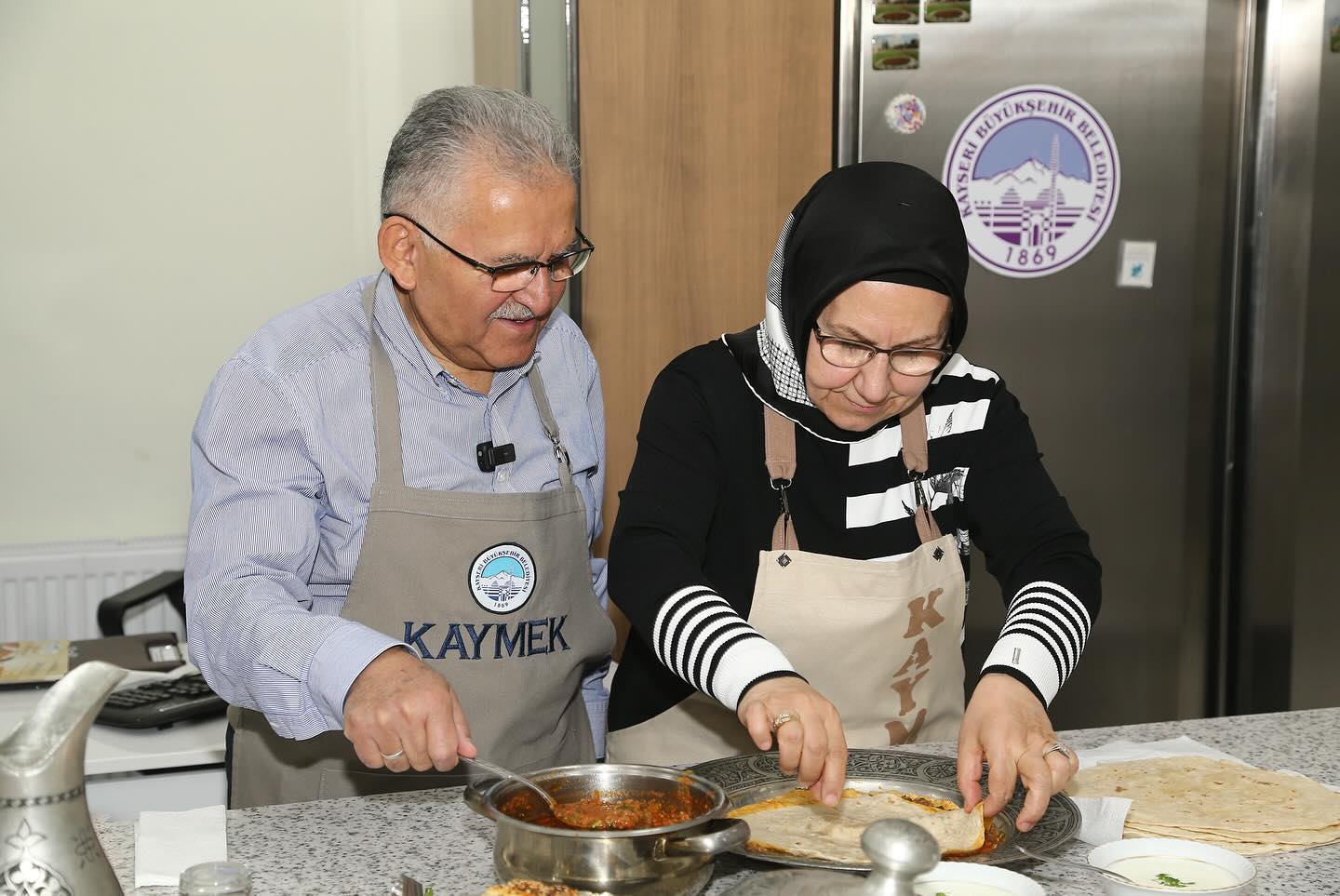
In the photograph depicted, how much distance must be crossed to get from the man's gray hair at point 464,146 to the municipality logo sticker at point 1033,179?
4.79ft

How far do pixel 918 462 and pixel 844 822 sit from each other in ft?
1.93

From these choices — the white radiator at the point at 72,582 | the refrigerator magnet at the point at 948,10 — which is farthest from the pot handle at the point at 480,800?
the white radiator at the point at 72,582

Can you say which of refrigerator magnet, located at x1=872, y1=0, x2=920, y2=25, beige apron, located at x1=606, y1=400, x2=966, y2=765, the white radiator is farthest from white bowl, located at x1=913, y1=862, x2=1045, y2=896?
the white radiator

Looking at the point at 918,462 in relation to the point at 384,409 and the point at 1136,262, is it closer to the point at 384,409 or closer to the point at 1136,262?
the point at 384,409

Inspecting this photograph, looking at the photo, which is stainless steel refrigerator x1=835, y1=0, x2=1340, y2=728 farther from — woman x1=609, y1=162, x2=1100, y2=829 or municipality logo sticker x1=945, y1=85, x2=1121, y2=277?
woman x1=609, y1=162, x2=1100, y2=829

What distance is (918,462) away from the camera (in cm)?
179

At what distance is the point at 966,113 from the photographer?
2.86 meters

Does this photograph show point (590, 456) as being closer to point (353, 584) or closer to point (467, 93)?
point (353, 584)

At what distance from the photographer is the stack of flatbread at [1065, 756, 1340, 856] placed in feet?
4.52

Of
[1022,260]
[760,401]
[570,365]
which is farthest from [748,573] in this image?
[1022,260]

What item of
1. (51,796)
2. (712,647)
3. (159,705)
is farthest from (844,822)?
(159,705)

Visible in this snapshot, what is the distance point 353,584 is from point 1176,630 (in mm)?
2193

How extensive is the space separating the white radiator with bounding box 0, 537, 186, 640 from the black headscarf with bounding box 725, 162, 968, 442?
215 centimetres

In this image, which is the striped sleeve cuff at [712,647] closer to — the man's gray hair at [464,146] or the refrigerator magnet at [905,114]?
the man's gray hair at [464,146]
